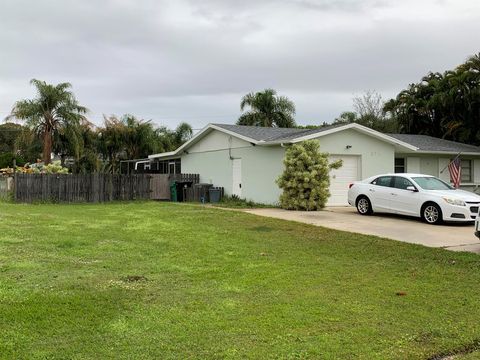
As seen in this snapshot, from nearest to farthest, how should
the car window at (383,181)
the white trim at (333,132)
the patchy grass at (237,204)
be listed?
the car window at (383,181)
the white trim at (333,132)
the patchy grass at (237,204)

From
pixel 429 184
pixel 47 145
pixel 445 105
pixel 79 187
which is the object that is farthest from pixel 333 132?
pixel 47 145

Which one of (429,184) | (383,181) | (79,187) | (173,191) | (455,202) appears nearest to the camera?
(455,202)

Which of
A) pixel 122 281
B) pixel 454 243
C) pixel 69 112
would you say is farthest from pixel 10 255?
pixel 69 112

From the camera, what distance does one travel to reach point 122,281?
672cm

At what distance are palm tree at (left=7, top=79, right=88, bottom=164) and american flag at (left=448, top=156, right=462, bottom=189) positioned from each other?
2189 centimetres

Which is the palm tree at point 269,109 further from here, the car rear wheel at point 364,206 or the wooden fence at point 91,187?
the car rear wheel at point 364,206

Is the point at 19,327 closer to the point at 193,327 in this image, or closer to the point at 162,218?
the point at 193,327

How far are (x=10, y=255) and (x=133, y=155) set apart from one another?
105ft

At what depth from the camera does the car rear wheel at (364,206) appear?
16.1m

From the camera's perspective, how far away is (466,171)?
26.2 meters

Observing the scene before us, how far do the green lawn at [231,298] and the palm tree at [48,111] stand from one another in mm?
21486

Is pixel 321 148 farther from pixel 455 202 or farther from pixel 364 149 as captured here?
pixel 455 202

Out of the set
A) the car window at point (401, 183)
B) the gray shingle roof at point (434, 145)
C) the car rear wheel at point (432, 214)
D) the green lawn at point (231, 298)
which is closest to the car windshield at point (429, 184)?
the car window at point (401, 183)

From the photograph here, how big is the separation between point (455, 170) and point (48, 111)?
23.5 metres
